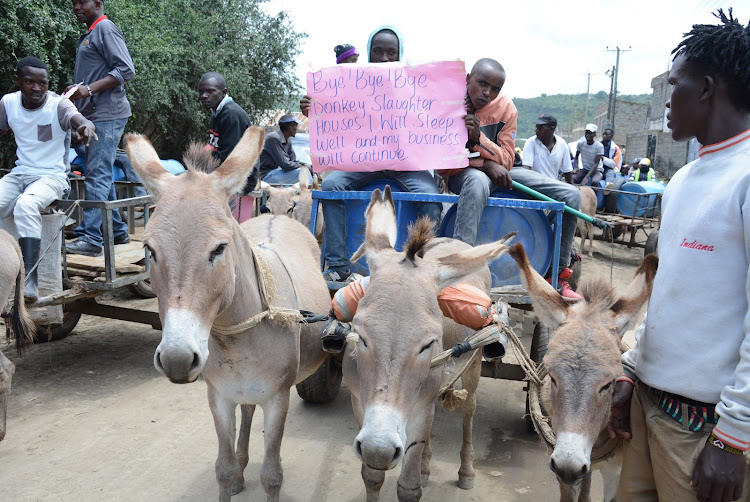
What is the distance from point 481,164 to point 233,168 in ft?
8.59

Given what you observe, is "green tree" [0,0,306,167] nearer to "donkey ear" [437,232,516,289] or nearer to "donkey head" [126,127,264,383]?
"donkey head" [126,127,264,383]

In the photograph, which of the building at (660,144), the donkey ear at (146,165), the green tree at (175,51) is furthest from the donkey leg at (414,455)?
the building at (660,144)

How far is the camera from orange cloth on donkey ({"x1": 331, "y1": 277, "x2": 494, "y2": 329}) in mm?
3039

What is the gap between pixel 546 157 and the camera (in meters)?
9.98

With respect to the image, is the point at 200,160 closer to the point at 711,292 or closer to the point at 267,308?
the point at 267,308

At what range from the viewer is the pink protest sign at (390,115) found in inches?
184

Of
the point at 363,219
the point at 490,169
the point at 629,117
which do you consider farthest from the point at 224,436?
the point at 629,117

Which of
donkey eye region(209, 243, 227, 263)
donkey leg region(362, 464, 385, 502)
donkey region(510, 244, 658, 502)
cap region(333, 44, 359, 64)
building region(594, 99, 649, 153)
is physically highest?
building region(594, 99, 649, 153)

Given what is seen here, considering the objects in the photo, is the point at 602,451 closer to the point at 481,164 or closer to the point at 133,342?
the point at 481,164

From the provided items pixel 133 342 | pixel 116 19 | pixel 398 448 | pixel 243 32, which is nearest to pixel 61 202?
pixel 133 342

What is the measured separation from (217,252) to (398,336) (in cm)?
96

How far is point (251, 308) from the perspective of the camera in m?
3.14

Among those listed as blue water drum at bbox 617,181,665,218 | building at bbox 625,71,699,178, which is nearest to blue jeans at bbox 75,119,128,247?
blue water drum at bbox 617,181,665,218

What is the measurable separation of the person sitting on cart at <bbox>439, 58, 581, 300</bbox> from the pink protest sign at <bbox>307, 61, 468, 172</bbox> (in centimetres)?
23
